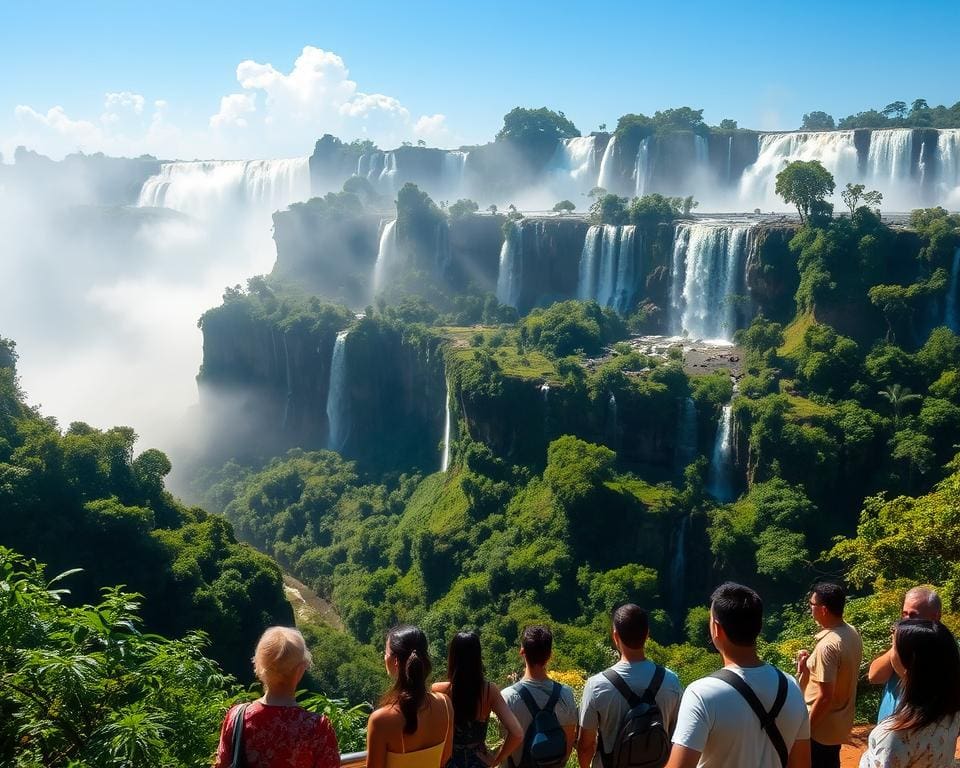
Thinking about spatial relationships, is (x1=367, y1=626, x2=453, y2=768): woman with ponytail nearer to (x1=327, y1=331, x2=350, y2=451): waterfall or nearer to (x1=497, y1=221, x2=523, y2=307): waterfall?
(x1=327, y1=331, x2=350, y2=451): waterfall

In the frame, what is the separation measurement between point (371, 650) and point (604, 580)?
6.64m

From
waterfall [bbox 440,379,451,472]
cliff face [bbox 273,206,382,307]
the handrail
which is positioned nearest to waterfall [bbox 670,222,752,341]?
waterfall [bbox 440,379,451,472]

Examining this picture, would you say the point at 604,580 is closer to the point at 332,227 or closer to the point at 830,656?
the point at 830,656

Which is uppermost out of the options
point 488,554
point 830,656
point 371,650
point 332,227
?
point 332,227

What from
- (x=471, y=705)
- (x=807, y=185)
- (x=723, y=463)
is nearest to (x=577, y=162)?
(x=807, y=185)

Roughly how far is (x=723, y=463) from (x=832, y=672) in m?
23.9

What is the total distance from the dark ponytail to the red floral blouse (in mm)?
389

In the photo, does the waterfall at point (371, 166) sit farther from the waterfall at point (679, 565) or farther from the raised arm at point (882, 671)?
the raised arm at point (882, 671)

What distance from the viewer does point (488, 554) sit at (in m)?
27.8

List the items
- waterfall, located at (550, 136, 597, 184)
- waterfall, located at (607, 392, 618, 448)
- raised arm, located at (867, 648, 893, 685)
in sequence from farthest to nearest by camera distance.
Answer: waterfall, located at (550, 136, 597, 184) → waterfall, located at (607, 392, 618, 448) → raised arm, located at (867, 648, 893, 685)

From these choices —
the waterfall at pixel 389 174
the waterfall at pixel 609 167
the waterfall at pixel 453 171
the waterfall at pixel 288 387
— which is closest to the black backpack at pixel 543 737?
the waterfall at pixel 288 387

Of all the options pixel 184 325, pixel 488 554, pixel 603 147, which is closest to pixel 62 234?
pixel 184 325

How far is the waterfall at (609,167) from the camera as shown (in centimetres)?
5728

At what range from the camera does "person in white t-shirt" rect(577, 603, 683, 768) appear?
4906 millimetres
